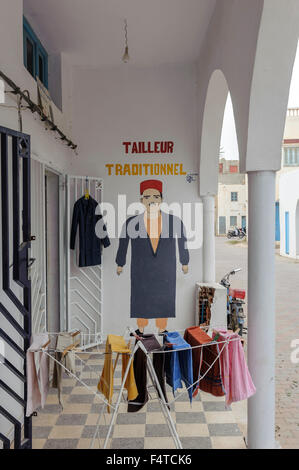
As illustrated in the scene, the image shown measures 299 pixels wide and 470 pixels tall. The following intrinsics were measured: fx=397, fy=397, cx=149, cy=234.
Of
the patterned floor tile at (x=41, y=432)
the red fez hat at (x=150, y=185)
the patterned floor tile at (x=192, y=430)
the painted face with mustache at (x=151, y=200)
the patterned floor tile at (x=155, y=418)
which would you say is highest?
the red fez hat at (x=150, y=185)

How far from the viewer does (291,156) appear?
73.6 feet

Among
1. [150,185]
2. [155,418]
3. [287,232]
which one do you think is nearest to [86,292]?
[150,185]

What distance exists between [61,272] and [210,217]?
2265 millimetres

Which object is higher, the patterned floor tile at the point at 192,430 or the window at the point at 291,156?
the window at the point at 291,156

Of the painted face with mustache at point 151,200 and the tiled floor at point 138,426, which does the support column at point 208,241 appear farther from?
the tiled floor at point 138,426

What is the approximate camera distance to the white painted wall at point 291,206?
16.7 m

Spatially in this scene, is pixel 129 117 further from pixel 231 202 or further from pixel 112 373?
pixel 231 202

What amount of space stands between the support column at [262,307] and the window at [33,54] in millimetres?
3007

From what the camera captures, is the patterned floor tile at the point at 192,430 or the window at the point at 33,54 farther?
the window at the point at 33,54

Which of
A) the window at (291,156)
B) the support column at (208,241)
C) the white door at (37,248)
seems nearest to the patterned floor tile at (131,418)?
the white door at (37,248)

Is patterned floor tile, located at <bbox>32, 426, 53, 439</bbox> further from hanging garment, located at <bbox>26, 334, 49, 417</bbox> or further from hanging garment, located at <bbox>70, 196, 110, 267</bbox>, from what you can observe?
hanging garment, located at <bbox>70, 196, 110, 267</bbox>

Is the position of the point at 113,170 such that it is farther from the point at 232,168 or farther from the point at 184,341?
the point at 232,168

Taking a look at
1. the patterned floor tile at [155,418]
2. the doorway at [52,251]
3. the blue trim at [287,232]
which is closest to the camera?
the patterned floor tile at [155,418]

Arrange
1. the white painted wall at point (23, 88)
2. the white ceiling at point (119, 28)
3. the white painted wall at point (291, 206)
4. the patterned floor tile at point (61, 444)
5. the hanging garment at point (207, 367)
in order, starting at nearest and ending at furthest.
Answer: the hanging garment at point (207, 367)
the white painted wall at point (23, 88)
the patterned floor tile at point (61, 444)
the white ceiling at point (119, 28)
the white painted wall at point (291, 206)
